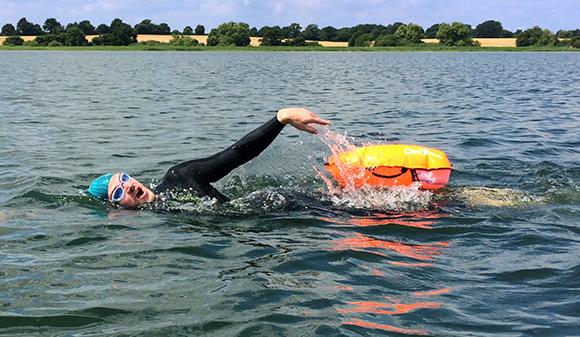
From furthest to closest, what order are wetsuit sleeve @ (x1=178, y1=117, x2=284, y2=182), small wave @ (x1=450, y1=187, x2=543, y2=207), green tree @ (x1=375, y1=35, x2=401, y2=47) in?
green tree @ (x1=375, y1=35, x2=401, y2=47) < small wave @ (x1=450, y1=187, x2=543, y2=207) < wetsuit sleeve @ (x1=178, y1=117, x2=284, y2=182)

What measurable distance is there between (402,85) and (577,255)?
25803mm

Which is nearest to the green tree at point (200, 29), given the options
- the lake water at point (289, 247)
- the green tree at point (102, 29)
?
the green tree at point (102, 29)

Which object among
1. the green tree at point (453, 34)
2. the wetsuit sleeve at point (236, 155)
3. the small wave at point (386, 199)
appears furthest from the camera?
the green tree at point (453, 34)

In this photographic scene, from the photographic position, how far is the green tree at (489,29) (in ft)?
484

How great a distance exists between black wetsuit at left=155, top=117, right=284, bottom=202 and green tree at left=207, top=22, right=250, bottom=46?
109 meters

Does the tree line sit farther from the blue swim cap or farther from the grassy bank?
the blue swim cap

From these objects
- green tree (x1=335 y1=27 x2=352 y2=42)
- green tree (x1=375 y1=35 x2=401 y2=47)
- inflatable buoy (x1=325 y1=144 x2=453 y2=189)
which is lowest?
inflatable buoy (x1=325 y1=144 x2=453 y2=189)

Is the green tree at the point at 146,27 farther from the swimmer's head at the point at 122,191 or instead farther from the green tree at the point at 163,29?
the swimmer's head at the point at 122,191

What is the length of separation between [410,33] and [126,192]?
118939 mm

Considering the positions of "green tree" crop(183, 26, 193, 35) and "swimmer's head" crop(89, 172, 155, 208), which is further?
"green tree" crop(183, 26, 193, 35)

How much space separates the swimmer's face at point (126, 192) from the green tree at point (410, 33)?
374 feet

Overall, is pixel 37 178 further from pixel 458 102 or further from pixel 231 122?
pixel 458 102

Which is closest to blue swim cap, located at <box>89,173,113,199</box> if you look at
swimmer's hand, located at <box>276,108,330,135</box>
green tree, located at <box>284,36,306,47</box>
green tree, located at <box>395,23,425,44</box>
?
swimmer's hand, located at <box>276,108,330,135</box>

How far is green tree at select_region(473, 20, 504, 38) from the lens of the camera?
147375mm
